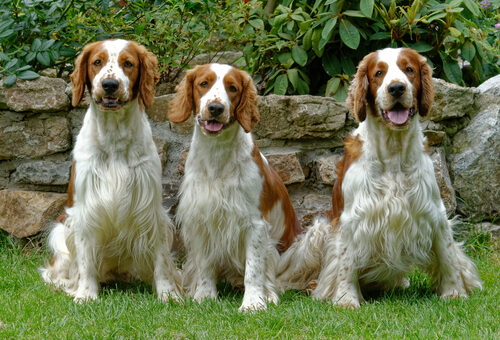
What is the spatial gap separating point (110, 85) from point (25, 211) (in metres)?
1.56

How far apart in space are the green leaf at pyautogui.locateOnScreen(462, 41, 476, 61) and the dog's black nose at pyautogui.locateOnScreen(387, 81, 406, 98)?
5.91 feet

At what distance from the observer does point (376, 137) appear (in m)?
3.78

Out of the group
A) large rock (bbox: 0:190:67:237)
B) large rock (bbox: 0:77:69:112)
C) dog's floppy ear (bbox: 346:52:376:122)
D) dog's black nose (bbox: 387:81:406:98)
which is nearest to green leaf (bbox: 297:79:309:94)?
dog's floppy ear (bbox: 346:52:376:122)

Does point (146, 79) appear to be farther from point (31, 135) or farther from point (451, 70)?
point (451, 70)

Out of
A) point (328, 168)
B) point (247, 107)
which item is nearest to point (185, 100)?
point (247, 107)

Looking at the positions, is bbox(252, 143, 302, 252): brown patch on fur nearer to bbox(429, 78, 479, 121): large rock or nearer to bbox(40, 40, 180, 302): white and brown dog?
bbox(40, 40, 180, 302): white and brown dog

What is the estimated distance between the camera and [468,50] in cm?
515

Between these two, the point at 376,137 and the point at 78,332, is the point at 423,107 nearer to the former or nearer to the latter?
the point at 376,137

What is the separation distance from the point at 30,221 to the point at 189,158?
144 cm

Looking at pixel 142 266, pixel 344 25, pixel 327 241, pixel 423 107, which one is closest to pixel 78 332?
pixel 142 266

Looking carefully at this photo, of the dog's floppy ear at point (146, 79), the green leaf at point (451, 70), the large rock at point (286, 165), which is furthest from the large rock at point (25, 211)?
the green leaf at point (451, 70)

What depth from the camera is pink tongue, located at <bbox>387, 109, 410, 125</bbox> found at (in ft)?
12.0

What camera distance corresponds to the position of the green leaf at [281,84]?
5035 millimetres

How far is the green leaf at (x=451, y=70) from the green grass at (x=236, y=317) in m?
1.69
